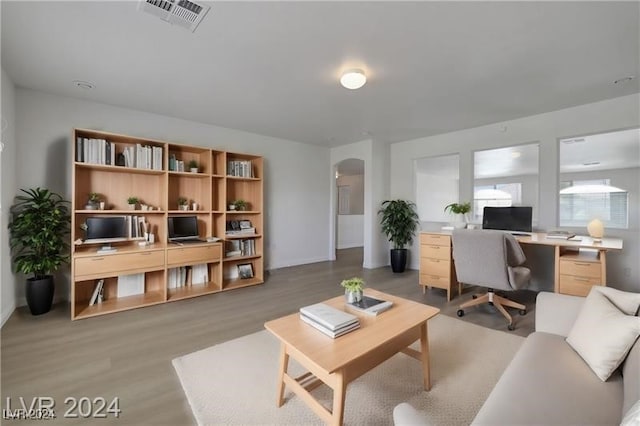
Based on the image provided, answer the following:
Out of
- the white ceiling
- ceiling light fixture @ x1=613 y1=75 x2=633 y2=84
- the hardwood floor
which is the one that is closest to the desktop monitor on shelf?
the hardwood floor

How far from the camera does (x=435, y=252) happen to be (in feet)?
12.1

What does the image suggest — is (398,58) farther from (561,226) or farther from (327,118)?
(561,226)

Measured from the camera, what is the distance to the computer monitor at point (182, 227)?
11.9 ft

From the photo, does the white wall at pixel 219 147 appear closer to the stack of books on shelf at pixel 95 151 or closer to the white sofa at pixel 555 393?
the stack of books on shelf at pixel 95 151

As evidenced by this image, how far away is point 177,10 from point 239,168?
8.24 ft

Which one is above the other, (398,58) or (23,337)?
(398,58)

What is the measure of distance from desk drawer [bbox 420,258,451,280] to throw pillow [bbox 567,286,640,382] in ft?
6.69

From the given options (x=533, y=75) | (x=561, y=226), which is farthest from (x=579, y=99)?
(x=561, y=226)

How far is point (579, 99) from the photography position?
3.18 metres

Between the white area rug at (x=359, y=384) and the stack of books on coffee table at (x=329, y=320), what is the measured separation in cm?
49

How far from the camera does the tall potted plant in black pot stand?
15.9 feet

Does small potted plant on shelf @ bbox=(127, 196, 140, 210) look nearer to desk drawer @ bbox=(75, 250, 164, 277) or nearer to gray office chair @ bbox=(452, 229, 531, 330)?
desk drawer @ bbox=(75, 250, 164, 277)

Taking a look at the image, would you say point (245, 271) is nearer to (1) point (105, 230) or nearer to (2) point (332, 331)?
(1) point (105, 230)

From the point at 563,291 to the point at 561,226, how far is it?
138 centimetres
